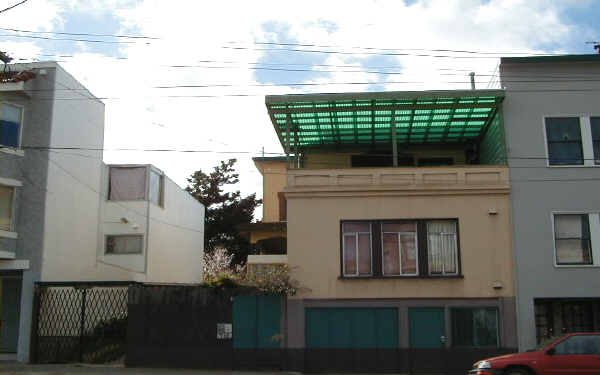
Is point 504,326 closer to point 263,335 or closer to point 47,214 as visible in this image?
point 263,335

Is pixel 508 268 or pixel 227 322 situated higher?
pixel 508 268

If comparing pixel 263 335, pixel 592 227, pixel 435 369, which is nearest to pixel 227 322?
pixel 263 335

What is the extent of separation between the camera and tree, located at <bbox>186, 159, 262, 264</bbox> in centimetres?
4934

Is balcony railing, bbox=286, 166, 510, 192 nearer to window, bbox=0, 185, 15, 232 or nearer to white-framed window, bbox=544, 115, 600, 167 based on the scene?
white-framed window, bbox=544, 115, 600, 167

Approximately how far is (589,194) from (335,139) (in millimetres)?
8564

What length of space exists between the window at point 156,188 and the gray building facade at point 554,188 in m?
14.4

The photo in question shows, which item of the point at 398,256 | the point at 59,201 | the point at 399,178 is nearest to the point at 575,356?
the point at 398,256

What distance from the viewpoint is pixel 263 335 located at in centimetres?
1964

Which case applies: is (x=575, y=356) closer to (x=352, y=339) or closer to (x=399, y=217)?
(x=352, y=339)

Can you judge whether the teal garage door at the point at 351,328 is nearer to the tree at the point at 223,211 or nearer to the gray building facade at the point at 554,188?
the gray building facade at the point at 554,188

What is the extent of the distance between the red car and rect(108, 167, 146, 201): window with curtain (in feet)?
54.0

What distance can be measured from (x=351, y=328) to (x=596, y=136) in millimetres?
9387

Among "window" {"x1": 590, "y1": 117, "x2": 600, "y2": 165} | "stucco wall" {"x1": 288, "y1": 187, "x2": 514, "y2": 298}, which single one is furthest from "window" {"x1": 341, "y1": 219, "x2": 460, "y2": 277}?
"window" {"x1": 590, "y1": 117, "x2": 600, "y2": 165}

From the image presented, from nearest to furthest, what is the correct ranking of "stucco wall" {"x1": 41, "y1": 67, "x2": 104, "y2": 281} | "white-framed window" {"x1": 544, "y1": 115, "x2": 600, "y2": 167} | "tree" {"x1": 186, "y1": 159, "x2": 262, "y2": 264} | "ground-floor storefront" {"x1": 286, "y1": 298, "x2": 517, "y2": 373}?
"ground-floor storefront" {"x1": 286, "y1": 298, "x2": 517, "y2": 373} → "white-framed window" {"x1": 544, "y1": 115, "x2": 600, "y2": 167} → "stucco wall" {"x1": 41, "y1": 67, "x2": 104, "y2": 281} → "tree" {"x1": 186, "y1": 159, "x2": 262, "y2": 264}
